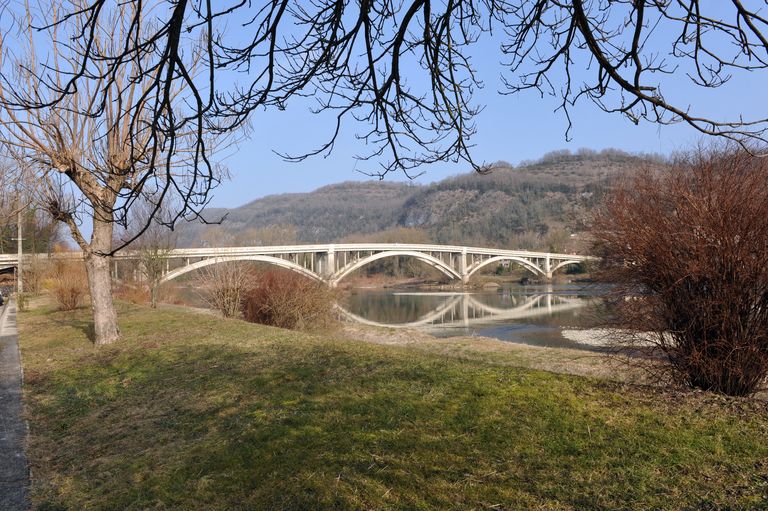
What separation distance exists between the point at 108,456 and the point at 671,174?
6.22m

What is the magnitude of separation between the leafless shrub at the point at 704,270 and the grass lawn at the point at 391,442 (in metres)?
0.53

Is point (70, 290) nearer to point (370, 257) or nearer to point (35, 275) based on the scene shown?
point (35, 275)

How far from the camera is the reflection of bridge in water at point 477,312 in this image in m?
28.7

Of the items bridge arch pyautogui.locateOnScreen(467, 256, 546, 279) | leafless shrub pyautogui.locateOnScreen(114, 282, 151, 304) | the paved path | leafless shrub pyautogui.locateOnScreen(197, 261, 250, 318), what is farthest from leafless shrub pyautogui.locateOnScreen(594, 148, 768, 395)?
bridge arch pyautogui.locateOnScreen(467, 256, 546, 279)

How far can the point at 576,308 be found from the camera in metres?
34.5

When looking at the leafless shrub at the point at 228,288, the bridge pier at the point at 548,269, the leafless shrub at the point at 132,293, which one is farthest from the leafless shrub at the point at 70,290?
the bridge pier at the point at 548,269

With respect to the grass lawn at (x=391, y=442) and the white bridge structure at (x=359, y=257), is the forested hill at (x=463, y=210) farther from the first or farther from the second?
the grass lawn at (x=391, y=442)

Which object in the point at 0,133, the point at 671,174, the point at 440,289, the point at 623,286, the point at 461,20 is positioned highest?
the point at 0,133

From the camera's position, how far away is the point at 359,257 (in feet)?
195

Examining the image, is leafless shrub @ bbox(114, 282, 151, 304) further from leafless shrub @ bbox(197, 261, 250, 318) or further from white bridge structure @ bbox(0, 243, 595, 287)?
leafless shrub @ bbox(197, 261, 250, 318)

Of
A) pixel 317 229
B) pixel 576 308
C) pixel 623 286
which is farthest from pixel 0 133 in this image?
pixel 317 229

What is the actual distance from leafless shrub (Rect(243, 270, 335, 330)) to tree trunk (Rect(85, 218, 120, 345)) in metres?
6.52

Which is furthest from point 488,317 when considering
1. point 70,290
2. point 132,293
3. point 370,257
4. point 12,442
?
point 12,442

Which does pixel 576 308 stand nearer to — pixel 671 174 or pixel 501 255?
pixel 671 174
